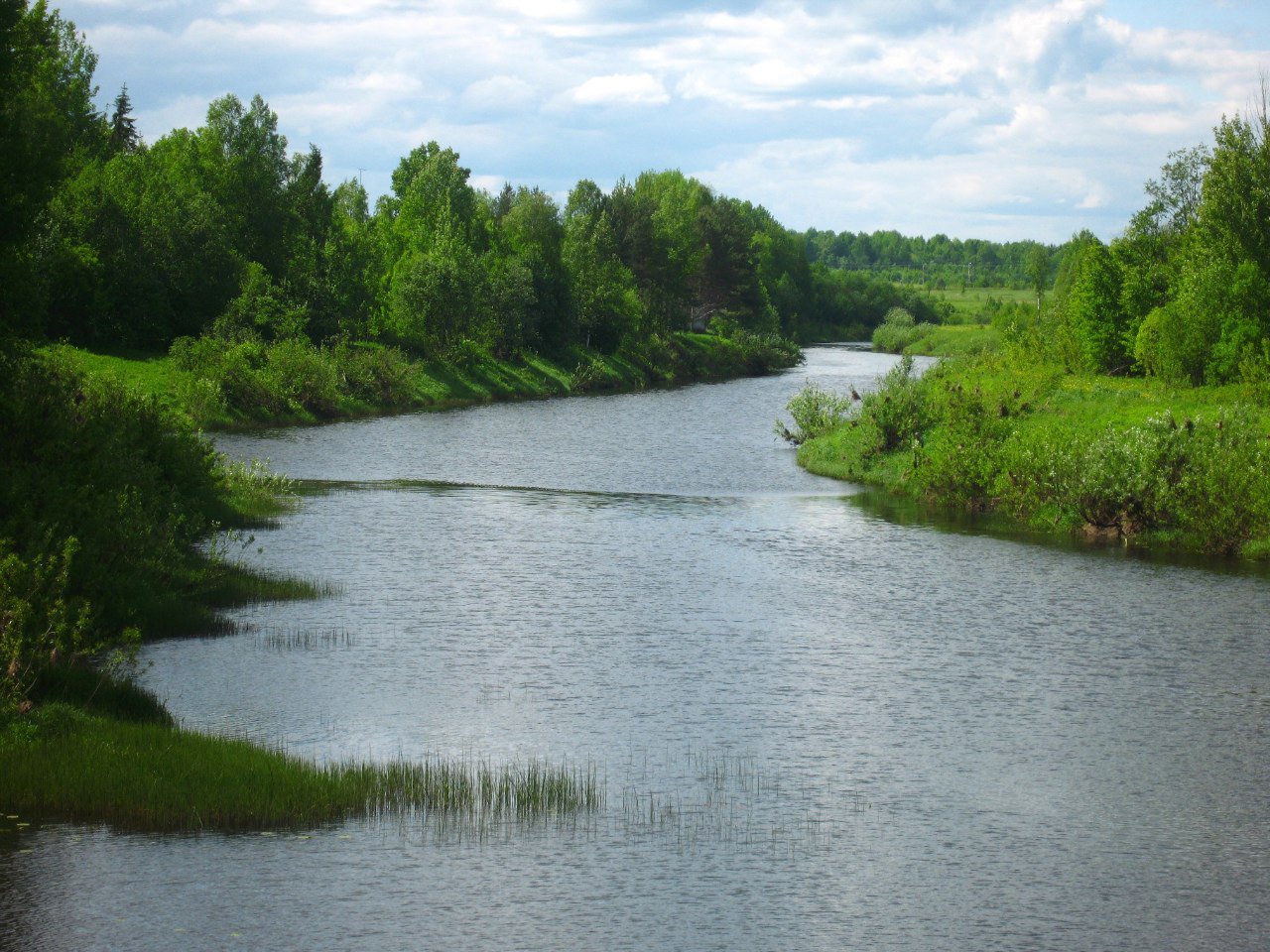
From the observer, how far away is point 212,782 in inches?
697

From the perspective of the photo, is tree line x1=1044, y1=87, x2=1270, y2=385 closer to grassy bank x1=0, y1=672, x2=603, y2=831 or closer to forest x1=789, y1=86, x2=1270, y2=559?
forest x1=789, y1=86, x2=1270, y2=559

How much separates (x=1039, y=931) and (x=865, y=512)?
33779mm

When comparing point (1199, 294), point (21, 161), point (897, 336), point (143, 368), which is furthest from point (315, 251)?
point (897, 336)

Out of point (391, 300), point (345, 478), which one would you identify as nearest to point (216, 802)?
point (345, 478)

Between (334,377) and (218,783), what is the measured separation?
226 feet

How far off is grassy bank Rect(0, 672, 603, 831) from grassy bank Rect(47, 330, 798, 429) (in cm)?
2545

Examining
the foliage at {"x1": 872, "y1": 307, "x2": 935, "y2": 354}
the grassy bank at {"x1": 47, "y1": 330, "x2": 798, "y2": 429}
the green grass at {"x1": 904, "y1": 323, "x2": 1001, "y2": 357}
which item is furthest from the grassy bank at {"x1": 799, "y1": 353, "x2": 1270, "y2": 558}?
the foliage at {"x1": 872, "y1": 307, "x2": 935, "y2": 354}

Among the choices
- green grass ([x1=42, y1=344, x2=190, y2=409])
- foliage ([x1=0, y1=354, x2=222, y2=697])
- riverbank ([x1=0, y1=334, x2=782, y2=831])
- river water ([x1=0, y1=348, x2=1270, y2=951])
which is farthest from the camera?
green grass ([x1=42, y1=344, x2=190, y2=409])

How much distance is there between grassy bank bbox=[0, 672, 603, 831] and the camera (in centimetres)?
1697

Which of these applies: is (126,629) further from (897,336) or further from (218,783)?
(897,336)

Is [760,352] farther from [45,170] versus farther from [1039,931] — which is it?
[1039,931]

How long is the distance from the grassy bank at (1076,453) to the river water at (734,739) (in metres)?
2.67

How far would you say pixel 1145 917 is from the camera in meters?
15.6

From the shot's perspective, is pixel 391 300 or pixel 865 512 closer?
pixel 865 512
